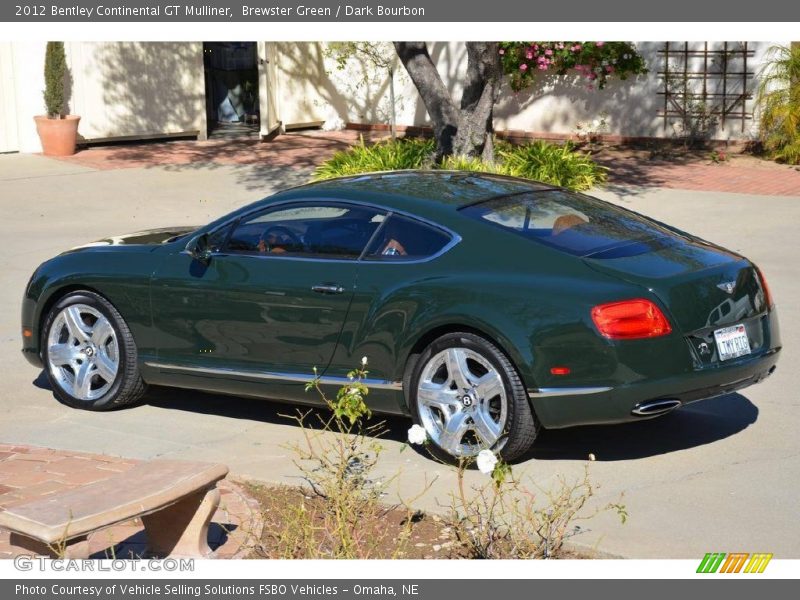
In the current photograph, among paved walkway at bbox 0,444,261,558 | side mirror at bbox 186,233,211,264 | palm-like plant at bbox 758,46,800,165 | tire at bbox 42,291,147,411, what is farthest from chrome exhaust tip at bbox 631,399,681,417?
palm-like plant at bbox 758,46,800,165

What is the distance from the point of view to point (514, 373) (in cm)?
634

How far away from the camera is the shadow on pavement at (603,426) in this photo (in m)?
6.91

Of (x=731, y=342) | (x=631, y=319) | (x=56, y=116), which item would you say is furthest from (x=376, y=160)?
(x=631, y=319)

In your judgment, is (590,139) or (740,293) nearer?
(740,293)

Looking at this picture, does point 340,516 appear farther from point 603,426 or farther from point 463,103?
point 463,103

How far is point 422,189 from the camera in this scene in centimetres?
728

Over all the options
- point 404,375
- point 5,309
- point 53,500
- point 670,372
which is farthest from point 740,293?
point 5,309

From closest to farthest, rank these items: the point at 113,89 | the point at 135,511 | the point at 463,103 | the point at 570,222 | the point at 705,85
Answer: the point at 135,511 → the point at 570,222 → the point at 463,103 → the point at 705,85 → the point at 113,89

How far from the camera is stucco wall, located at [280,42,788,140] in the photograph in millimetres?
19172

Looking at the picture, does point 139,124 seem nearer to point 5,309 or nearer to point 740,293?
point 5,309

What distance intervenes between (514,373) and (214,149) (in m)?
14.7

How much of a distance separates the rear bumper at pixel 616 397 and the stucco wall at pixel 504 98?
13.0 metres

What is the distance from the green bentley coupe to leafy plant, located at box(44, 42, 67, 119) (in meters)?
11.5

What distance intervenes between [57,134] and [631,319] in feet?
47.8
